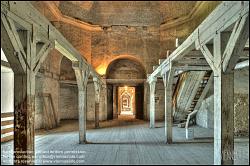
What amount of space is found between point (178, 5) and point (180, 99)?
8812mm

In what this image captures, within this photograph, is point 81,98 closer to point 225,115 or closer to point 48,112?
point 48,112

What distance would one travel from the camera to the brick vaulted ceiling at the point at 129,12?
1820 centimetres

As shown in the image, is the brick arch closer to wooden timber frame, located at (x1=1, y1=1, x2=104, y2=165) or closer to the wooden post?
wooden timber frame, located at (x1=1, y1=1, x2=104, y2=165)

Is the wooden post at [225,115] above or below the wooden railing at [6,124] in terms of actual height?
above

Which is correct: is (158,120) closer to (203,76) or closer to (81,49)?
(203,76)

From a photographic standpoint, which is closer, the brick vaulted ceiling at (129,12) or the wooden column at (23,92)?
the wooden column at (23,92)

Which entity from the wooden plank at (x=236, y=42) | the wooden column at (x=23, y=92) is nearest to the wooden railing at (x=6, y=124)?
the wooden column at (x=23, y=92)

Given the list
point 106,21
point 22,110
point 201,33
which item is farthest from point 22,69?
point 106,21

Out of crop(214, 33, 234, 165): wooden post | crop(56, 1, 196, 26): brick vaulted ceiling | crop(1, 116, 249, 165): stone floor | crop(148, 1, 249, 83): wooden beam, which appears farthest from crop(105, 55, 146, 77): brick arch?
crop(214, 33, 234, 165): wooden post

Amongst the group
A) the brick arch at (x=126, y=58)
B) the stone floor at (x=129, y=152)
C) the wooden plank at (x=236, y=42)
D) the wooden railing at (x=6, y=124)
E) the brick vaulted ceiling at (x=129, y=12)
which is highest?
the brick vaulted ceiling at (x=129, y=12)

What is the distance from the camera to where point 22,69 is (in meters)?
3.65

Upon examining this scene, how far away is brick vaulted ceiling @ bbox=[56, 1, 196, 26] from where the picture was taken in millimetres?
18203

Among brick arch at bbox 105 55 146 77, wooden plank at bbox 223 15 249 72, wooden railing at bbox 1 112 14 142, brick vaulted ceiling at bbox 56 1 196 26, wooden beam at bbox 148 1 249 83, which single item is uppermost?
brick vaulted ceiling at bbox 56 1 196 26

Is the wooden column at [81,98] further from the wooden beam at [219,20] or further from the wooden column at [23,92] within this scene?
the wooden beam at [219,20]
